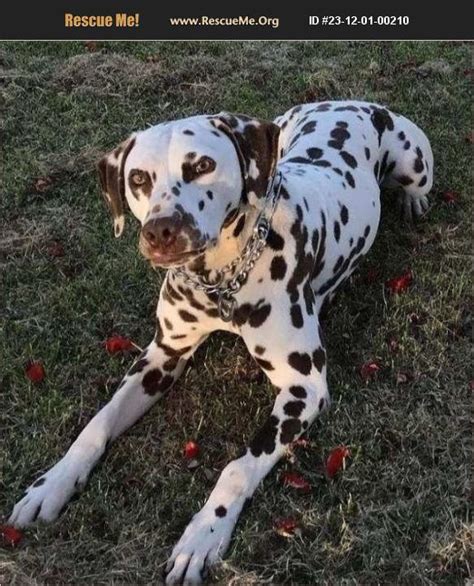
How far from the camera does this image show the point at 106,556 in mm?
3229

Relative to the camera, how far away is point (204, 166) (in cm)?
321

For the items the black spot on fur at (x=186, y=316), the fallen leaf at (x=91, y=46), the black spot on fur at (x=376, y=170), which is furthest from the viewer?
the fallen leaf at (x=91, y=46)

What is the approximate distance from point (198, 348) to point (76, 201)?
1741 mm

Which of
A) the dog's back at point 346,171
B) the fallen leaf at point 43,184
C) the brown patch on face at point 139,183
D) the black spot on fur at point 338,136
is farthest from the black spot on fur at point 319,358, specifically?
the fallen leaf at point 43,184

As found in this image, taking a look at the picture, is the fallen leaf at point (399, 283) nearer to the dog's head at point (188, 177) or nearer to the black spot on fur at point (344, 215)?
the black spot on fur at point (344, 215)

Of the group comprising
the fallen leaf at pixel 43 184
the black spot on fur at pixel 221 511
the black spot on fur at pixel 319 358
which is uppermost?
the black spot on fur at pixel 319 358

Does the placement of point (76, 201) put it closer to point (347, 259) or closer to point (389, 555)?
point (347, 259)

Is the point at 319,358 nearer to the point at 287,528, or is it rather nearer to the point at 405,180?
the point at 287,528

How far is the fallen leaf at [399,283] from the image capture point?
4.51 meters

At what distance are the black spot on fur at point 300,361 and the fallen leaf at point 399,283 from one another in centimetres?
105

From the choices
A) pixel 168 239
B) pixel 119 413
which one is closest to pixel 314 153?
pixel 168 239

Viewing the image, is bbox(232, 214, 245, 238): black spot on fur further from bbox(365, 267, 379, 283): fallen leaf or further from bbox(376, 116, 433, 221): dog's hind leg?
bbox(376, 116, 433, 221): dog's hind leg

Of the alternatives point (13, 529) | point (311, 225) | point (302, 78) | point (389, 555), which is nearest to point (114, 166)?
point (311, 225)

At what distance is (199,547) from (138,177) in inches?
57.5
